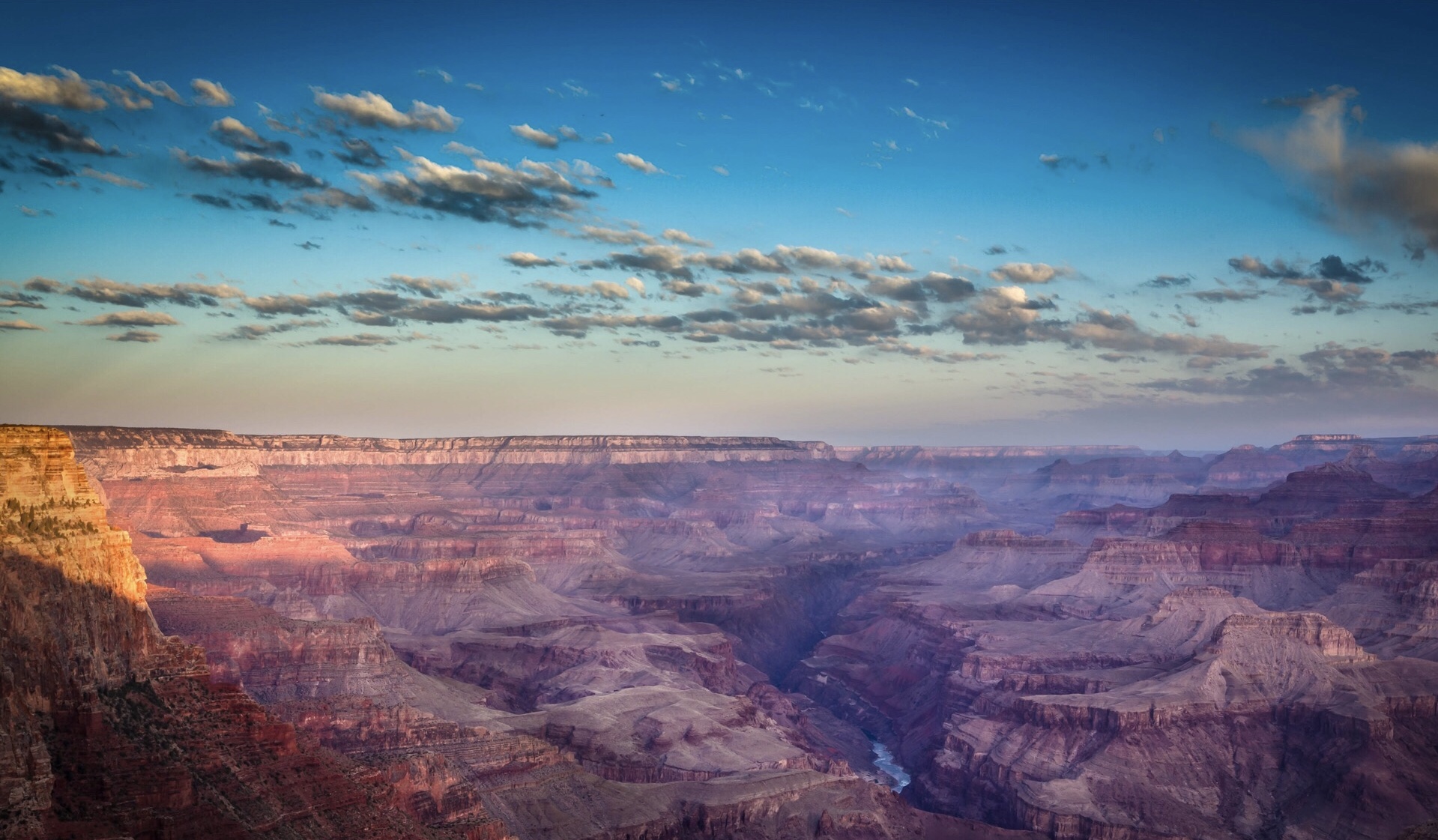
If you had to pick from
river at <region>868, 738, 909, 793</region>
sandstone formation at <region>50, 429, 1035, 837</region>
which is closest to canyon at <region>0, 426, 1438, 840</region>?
sandstone formation at <region>50, 429, 1035, 837</region>

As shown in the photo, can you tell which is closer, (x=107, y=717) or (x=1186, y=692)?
(x=107, y=717)

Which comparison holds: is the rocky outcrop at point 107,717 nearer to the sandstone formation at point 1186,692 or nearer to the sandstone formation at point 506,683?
the sandstone formation at point 506,683

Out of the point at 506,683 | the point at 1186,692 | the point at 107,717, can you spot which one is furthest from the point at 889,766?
the point at 107,717

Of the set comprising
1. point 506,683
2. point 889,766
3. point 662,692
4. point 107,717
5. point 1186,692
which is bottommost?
point 889,766

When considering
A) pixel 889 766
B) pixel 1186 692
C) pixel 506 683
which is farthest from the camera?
pixel 506 683

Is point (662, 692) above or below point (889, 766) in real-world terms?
above

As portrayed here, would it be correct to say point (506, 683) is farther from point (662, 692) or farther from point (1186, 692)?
point (1186, 692)

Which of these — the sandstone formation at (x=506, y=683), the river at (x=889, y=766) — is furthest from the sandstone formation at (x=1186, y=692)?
the sandstone formation at (x=506, y=683)

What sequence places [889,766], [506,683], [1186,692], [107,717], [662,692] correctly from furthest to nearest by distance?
[506,683]
[889,766]
[662,692]
[1186,692]
[107,717]

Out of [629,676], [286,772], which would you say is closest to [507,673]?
[629,676]
